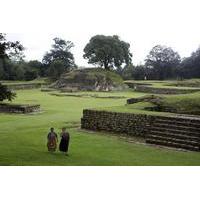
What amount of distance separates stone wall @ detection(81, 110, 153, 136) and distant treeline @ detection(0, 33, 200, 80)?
27.9 m

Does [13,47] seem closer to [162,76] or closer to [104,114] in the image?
[104,114]

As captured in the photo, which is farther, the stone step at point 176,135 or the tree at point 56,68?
the tree at point 56,68

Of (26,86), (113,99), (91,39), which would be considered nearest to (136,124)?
(113,99)

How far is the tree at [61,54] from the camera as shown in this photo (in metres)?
54.0

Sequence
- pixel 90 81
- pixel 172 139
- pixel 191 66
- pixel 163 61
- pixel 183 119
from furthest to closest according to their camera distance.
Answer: pixel 163 61
pixel 191 66
pixel 90 81
pixel 183 119
pixel 172 139

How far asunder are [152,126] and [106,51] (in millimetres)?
31896

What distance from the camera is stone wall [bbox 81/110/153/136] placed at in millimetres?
12767

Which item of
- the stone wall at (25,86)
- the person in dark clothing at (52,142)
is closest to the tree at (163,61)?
the stone wall at (25,86)

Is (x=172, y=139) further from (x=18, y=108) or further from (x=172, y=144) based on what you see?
(x=18, y=108)

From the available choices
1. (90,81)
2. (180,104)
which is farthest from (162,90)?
(180,104)

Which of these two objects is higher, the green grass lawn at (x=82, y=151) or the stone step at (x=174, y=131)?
the stone step at (x=174, y=131)

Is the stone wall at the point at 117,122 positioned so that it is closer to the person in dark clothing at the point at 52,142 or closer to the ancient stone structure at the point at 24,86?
the person in dark clothing at the point at 52,142

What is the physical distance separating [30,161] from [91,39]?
36.7 meters

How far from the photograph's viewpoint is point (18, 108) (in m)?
20.3
